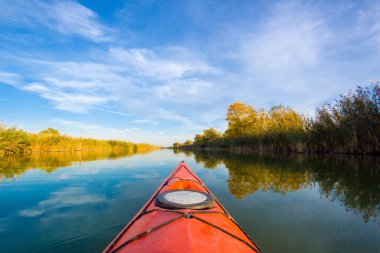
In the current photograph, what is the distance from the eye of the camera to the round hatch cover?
2143mm

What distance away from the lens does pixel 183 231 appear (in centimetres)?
165

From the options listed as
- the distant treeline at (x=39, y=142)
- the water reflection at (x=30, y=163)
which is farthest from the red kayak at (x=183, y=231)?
the distant treeline at (x=39, y=142)

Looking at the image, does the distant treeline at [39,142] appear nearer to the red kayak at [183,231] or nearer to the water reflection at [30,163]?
the water reflection at [30,163]

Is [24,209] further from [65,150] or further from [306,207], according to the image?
[65,150]

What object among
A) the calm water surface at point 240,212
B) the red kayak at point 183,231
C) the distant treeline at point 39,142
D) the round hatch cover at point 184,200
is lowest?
the calm water surface at point 240,212

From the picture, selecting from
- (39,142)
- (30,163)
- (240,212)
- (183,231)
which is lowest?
(240,212)

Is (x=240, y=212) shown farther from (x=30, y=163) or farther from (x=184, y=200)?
(x=30, y=163)

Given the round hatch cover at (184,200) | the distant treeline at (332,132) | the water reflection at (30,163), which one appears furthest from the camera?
the distant treeline at (332,132)

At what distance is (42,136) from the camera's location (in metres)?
24.9

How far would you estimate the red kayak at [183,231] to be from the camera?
1484 millimetres

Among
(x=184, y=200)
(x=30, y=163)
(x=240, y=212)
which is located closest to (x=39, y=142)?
(x=30, y=163)

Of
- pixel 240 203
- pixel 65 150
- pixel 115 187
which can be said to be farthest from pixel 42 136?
pixel 240 203

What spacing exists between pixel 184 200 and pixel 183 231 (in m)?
0.64

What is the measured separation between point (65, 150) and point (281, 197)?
101 ft
